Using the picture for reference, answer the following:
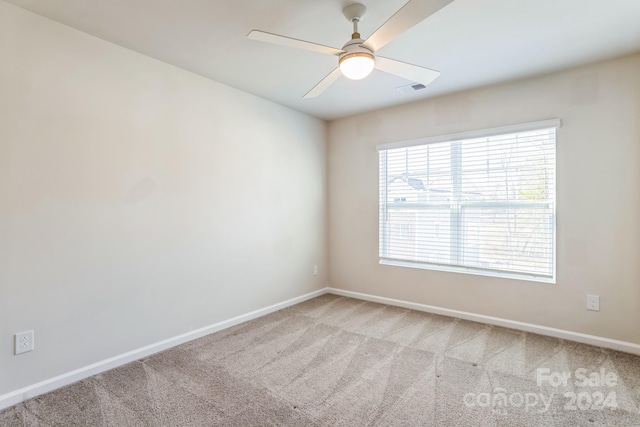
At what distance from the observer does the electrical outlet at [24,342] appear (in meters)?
1.94

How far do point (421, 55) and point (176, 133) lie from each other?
7.13 feet

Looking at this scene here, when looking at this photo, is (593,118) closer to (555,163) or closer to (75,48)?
(555,163)

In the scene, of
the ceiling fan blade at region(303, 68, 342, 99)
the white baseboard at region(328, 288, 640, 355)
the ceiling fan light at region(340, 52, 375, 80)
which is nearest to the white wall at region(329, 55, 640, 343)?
the white baseboard at region(328, 288, 640, 355)

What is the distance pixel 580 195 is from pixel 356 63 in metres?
2.35

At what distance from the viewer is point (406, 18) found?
157cm

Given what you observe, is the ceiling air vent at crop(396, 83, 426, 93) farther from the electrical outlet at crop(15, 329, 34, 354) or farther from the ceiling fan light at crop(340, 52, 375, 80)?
the electrical outlet at crop(15, 329, 34, 354)

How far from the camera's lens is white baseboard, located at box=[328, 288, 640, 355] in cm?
258

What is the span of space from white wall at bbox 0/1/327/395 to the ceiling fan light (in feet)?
5.26

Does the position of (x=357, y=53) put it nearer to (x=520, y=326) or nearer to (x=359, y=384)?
(x=359, y=384)

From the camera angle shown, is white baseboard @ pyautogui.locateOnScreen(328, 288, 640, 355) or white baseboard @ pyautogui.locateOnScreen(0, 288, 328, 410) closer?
white baseboard @ pyautogui.locateOnScreen(0, 288, 328, 410)

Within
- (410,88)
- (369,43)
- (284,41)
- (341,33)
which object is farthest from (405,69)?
(410,88)

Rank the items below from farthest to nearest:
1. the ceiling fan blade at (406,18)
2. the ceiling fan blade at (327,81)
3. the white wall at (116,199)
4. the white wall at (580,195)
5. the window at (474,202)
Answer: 1. the window at (474,202)
2. the white wall at (580,195)
3. the ceiling fan blade at (327,81)
4. the white wall at (116,199)
5. the ceiling fan blade at (406,18)

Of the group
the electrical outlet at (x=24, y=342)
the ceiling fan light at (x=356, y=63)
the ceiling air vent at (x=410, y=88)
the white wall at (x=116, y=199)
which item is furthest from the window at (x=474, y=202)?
the electrical outlet at (x=24, y=342)

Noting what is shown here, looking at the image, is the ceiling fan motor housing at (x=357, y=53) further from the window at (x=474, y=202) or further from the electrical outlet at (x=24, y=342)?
the electrical outlet at (x=24, y=342)
